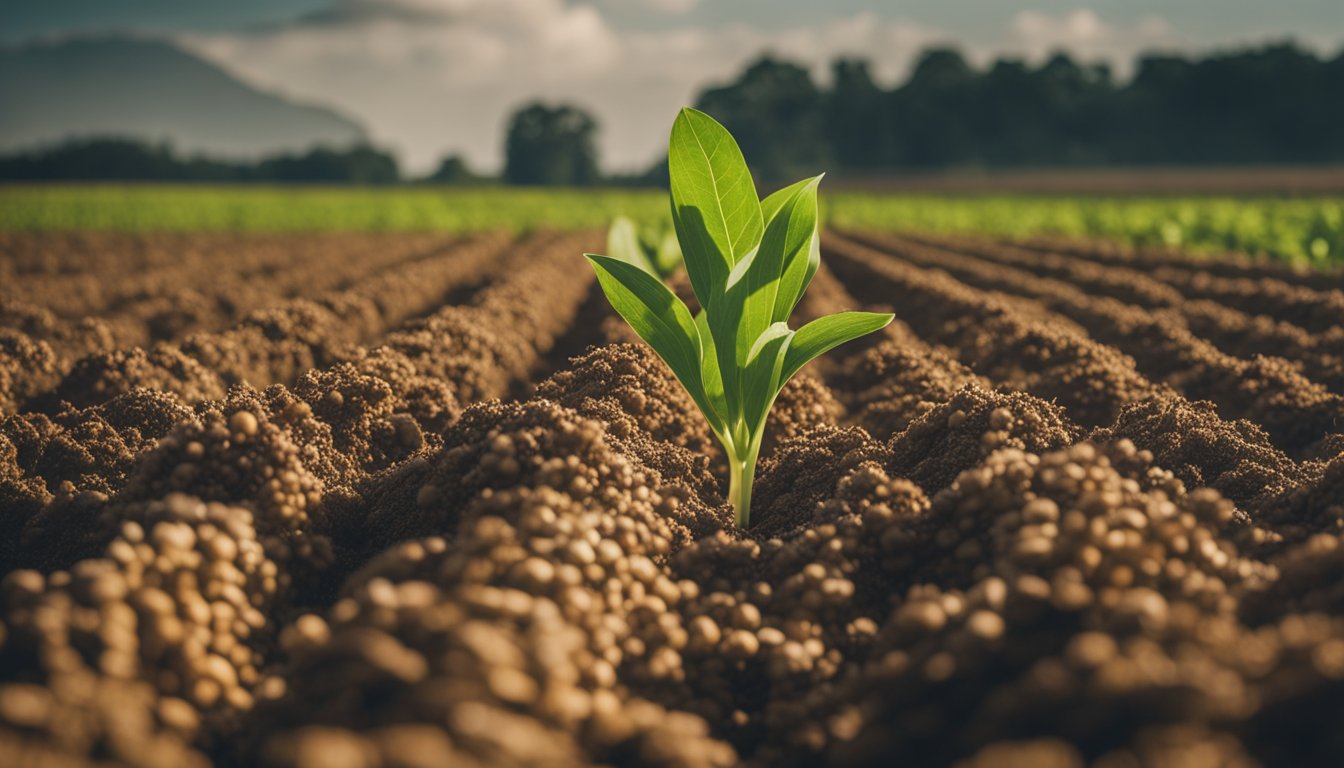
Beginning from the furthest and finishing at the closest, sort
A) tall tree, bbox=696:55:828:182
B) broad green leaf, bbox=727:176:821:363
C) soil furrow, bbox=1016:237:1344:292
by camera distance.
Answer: tall tree, bbox=696:55:828:182 → soil furrow, bbox=1016:237:1344:292 → broad green leaf, bbox=727:176:821:363

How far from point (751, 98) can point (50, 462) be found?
7941 cm

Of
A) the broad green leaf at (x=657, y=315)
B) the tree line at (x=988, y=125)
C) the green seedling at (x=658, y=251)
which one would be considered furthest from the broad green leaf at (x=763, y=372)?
the tree line at (x=988, y=125)

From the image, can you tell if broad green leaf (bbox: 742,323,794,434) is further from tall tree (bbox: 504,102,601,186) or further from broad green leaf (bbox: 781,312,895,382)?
tall tree (bbox: 504,102,601,186)

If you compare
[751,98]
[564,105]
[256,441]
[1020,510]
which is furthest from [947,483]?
[564,105]

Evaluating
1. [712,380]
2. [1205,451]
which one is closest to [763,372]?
[712,380]

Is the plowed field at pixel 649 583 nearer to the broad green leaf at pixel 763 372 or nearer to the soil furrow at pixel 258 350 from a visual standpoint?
the broad green leaf at pixel 763 372

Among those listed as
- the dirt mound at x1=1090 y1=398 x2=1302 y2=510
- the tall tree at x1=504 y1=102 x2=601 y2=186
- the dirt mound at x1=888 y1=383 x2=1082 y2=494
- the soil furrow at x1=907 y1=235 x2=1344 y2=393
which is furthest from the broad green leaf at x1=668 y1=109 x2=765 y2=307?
the tall tree at x1=504 y1=102 x2=601 y2=186

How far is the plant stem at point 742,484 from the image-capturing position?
2.96m

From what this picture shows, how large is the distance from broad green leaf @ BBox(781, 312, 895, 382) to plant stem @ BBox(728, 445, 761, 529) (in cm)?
31

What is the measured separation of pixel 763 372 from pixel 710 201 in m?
0.54

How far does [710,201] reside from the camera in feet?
9.43

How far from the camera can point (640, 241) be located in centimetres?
962

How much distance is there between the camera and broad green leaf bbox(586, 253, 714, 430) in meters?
2.85

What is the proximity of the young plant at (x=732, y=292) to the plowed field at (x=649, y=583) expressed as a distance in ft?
1.09
